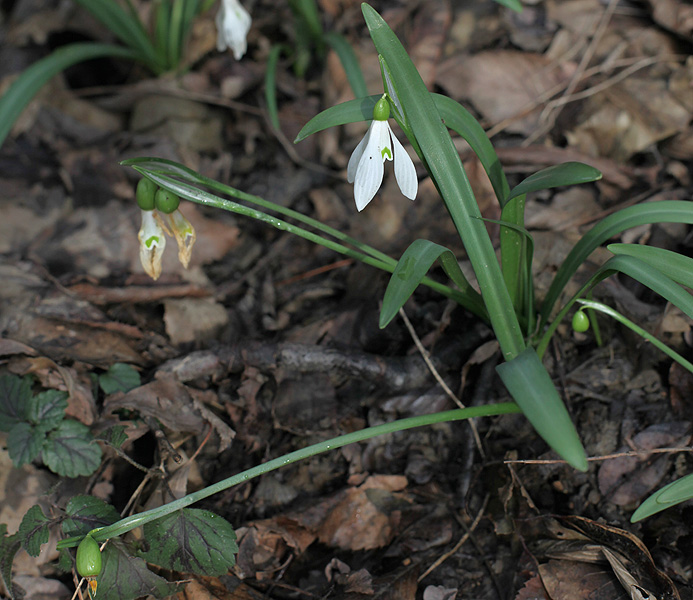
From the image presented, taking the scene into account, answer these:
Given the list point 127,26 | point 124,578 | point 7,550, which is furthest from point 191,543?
point 127,26

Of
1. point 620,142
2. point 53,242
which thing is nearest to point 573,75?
point 620,142

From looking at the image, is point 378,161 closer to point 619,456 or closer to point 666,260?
point 666,260

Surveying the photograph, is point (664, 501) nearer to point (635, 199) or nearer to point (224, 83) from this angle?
point (635, 199)

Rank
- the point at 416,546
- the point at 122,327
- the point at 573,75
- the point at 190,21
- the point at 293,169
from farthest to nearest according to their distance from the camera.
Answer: the point at 190,21 → the point at 293,169 → the point at 573,75 → the point at 122,327 → the point at 416,546

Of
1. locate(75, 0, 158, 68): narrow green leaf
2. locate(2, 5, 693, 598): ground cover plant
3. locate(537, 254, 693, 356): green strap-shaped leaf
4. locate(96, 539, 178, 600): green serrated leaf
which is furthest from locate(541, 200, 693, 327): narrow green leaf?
locate(75, 0, 158, 68): narrow green leaf

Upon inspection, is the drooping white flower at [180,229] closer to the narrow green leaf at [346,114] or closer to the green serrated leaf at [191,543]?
the narrow green leaf at [346,114]

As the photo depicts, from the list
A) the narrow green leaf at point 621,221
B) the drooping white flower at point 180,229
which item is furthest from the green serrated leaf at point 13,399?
the narrow green leaf at point 621,221
